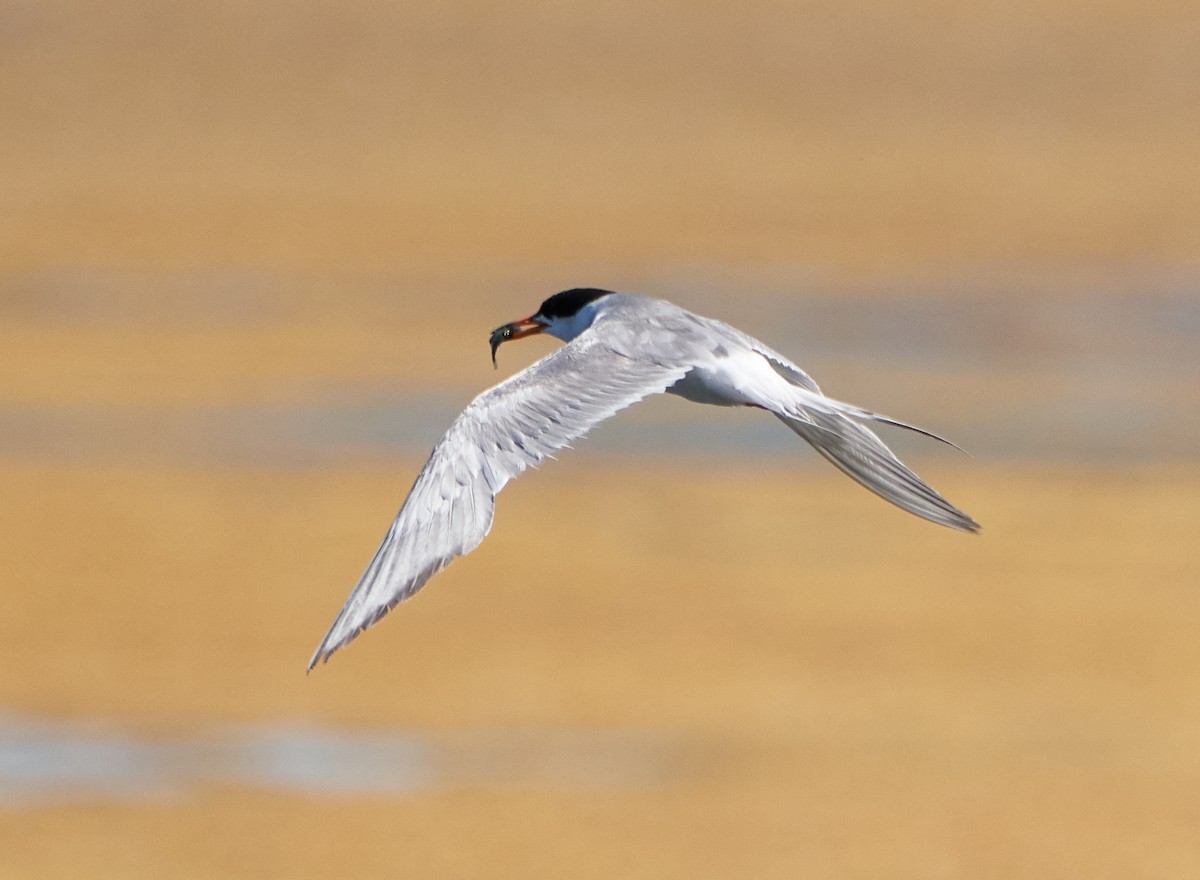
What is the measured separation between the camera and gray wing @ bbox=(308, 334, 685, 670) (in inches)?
179

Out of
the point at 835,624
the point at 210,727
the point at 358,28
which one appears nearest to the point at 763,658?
the point at 835,624

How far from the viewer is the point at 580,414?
518cm

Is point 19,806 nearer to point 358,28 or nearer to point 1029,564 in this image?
point 1029,564

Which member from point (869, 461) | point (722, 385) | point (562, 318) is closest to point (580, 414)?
point (722, 385)

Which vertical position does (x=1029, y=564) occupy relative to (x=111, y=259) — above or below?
below

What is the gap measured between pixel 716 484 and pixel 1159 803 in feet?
20.6

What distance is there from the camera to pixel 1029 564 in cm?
1518

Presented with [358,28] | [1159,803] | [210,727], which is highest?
[358,28]

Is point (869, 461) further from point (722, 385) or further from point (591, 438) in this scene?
point (591, 438)

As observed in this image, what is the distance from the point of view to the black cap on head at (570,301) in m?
6.40

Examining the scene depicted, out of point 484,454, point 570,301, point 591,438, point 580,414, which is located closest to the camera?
point 484,454

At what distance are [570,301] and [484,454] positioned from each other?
59.3 inches

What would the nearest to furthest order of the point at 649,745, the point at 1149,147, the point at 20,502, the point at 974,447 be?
the point at 649,745
the point at 20,502
the point at 974,447
the point at 1149,147

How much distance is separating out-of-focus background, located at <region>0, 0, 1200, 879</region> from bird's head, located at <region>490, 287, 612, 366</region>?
4.37 m
